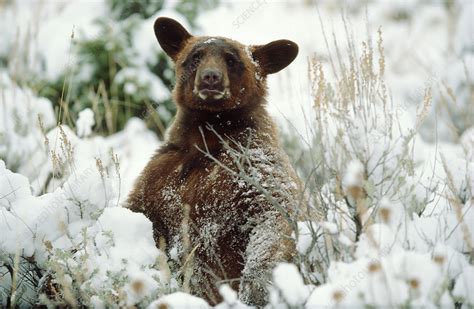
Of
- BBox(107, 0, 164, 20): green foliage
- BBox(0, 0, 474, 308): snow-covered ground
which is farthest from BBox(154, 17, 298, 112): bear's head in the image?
BBox(107, 0, 164, 20): green foliage

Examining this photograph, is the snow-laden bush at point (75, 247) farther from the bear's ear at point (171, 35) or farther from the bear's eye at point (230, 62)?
the bear's ear at point (171, 35)

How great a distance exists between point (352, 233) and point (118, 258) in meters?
1.23

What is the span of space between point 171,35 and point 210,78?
3.15 feet

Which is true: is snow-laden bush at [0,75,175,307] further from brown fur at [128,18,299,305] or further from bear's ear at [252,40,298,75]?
bear's ear at [252,40,298,75]

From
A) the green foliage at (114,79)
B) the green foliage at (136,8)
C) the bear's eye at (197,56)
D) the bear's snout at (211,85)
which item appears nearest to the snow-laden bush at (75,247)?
the bear's snout at (211,85)

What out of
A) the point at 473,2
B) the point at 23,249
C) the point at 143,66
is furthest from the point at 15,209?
the point at 473,2

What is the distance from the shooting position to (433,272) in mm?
2686

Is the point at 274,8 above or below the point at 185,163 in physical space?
above

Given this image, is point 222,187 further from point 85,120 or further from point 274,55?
point 85,120

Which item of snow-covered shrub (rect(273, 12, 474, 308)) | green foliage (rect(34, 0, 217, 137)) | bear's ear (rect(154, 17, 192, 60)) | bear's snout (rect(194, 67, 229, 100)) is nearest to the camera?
snow-covered shrub (rect(273, 12, 474, 308))

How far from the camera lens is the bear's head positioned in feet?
14.5

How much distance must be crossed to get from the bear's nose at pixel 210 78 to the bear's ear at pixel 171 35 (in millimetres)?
850

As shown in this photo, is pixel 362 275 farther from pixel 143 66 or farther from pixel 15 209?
pixel 143 66

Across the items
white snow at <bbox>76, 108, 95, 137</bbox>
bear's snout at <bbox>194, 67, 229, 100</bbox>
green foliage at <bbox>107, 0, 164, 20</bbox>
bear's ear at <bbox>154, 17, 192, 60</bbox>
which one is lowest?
white snow at <bbox>76, 108, 95, 137</bbox>
